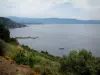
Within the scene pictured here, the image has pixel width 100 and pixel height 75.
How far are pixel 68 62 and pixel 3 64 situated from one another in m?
7.29

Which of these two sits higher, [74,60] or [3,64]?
[3,64]

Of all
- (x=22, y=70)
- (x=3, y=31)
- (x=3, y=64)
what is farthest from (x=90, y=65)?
(x=3, y=31)

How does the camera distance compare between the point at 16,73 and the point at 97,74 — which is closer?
the point at 16,73

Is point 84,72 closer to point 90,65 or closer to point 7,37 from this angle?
point 90,65

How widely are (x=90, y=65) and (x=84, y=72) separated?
0.76 meters

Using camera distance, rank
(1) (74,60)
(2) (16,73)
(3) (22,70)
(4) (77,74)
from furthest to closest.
Answer: (1) (74,60) < (4) (77,74) < (3) (22,70) < (2) (16,73)

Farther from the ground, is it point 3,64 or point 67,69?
point 3,64

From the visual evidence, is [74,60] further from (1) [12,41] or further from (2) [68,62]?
(1) [12,41]

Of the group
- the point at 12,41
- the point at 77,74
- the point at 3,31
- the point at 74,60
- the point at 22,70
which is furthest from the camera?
the point at 12,41

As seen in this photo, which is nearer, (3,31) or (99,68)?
(99,68)

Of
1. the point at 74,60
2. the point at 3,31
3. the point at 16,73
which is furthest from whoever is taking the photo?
the point at 3,31

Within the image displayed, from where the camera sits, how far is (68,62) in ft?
56.0

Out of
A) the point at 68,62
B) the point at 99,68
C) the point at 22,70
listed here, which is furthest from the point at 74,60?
the point at 22,70

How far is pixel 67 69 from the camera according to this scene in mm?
16781
